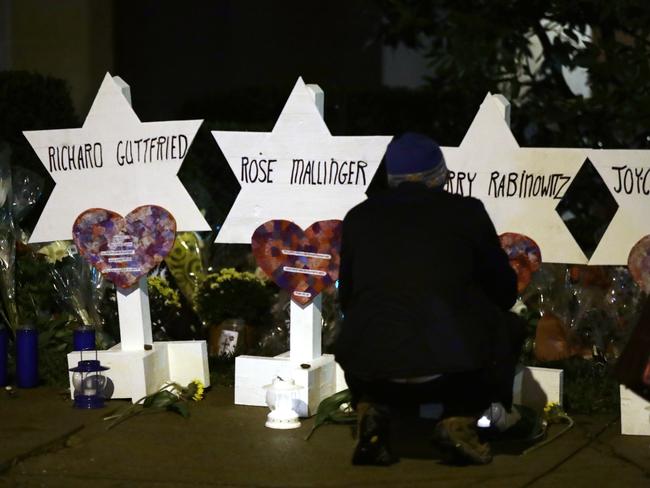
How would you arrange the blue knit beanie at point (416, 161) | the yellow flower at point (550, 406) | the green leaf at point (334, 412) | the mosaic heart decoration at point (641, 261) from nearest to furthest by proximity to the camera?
the blue knit beanie at point (416, 161)
the green leaf at point (334, 412)
the yellow flower at point (550, 406)
the mosaic heart decoration at point (641, 261)

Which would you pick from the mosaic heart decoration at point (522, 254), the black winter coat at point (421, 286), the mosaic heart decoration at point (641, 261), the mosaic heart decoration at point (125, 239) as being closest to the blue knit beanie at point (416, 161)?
the black winter coat at point (421, 286)

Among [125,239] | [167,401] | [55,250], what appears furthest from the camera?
[55,250]

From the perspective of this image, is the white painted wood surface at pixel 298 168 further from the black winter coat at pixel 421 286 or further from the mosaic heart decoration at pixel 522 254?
the black winter coat at pixel 421 286

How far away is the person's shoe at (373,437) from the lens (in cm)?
505

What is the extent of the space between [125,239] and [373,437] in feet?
6.35

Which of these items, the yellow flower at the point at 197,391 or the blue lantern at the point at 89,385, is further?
the yellow flower at the point at 197,391

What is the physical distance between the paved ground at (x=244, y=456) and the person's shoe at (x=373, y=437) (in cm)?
5

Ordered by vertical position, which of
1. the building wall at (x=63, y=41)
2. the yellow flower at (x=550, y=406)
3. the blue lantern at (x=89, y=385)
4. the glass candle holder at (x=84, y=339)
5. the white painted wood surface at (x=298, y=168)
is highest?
the building wall at (x=63, y=41)

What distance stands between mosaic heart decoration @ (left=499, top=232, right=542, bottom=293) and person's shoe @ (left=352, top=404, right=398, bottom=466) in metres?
1.25

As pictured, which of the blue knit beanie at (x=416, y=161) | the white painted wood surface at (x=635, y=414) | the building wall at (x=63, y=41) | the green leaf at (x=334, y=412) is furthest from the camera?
the building wall at (x=63, y=41)

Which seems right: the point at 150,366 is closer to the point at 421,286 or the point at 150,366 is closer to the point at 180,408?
the point at 180,408

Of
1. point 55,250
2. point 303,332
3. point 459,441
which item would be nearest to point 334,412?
point 303,332

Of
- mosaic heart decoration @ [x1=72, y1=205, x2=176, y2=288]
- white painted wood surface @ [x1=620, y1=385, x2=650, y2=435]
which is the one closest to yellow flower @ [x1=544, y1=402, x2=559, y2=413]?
white painted wood surface @ [x1=620, y1=385, x2=650, y2=435]

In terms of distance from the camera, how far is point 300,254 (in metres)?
6.14
